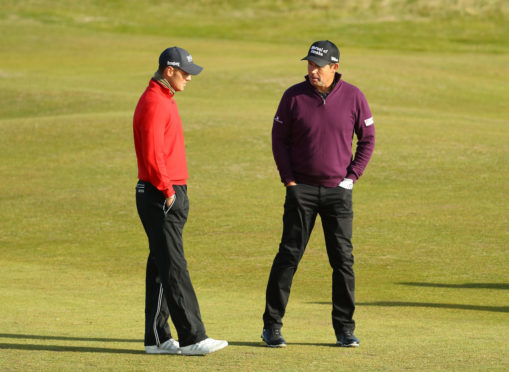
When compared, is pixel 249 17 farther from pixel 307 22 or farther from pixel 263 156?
pixel 263 156

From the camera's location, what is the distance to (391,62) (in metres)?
38.7

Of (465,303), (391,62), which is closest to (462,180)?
(465,303)

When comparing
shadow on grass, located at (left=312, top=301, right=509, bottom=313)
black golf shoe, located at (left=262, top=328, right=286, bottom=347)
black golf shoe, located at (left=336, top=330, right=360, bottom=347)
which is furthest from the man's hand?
shadow on grass, located at (left=312, top=301, right=509, bottom=313)

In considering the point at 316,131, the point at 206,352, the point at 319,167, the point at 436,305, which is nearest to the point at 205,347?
the point at 206,352

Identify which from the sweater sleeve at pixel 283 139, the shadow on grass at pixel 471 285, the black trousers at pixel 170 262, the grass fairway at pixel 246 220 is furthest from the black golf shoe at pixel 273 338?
the shadow on grass at pixel 471 285

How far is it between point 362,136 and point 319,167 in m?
0.52

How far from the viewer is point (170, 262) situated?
7.24 m

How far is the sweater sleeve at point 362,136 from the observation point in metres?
7.72

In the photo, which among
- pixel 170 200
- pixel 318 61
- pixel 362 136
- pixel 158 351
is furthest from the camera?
pixel 362 136

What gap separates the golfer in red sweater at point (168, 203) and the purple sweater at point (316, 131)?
34.0 inches

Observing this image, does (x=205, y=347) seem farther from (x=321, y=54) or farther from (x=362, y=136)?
(x=321, y=54)

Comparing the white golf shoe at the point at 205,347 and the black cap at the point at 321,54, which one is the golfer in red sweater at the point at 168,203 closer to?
the white golf shoe at the point at 205,347

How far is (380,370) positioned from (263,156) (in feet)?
48.6

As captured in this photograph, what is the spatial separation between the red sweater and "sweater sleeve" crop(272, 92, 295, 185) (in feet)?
2.78
